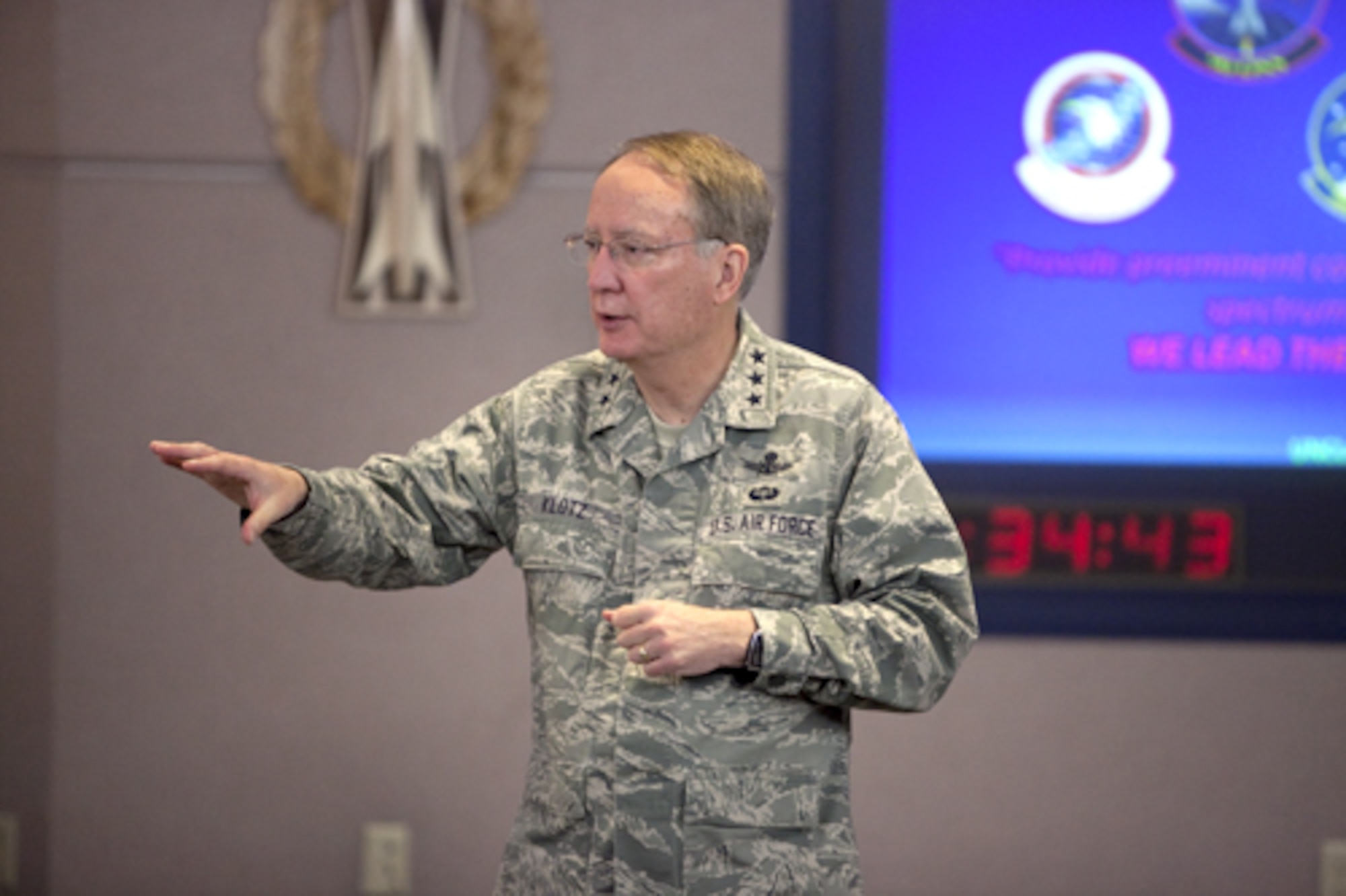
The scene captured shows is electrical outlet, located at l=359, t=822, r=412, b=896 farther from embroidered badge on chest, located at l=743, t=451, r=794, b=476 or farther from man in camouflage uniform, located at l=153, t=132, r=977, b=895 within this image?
embroidered badge on chest, located at l=743, t=451, r=794, b=476

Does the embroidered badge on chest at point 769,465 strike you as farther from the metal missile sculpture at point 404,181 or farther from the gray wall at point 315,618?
the metal missile sculpture at point 404,181

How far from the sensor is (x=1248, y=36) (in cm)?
272

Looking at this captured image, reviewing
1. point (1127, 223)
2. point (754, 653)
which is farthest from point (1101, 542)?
point (754, 653)

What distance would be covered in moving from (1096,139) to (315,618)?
1.93 m

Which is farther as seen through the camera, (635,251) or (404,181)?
(404,181)

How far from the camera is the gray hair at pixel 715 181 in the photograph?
1.60 m

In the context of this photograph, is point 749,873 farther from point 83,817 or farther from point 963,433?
point 83,817

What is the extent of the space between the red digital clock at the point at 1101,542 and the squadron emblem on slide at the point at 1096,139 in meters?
0.61

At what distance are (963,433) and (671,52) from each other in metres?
1.02

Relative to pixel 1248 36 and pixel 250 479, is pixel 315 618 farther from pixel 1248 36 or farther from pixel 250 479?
pixel 1248 36

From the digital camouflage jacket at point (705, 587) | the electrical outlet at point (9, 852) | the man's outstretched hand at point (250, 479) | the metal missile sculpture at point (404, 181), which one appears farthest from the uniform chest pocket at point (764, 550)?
the electrical outlet at point (9, 852)

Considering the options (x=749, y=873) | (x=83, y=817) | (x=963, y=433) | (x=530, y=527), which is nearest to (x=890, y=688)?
(x=749, y=873)

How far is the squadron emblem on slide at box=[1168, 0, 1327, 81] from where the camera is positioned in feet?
8.91

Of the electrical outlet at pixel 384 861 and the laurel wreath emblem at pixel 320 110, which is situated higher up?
the laurel wreath emblem at pixel 320 110
